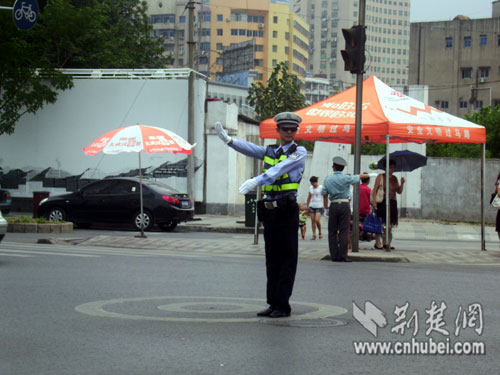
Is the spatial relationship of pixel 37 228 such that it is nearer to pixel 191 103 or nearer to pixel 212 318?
pixel 191 103

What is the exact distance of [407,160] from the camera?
18.8m

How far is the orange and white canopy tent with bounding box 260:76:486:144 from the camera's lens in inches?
615

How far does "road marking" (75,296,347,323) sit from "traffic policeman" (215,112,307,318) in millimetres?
266

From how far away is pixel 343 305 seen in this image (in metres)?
8.52

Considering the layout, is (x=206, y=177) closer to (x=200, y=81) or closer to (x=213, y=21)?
(x=200, y=81)

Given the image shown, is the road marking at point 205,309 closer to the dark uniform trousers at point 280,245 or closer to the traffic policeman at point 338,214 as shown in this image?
the dark uniform trousers at point 280,245

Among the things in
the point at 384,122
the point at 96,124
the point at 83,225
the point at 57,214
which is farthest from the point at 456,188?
the point at 384,122

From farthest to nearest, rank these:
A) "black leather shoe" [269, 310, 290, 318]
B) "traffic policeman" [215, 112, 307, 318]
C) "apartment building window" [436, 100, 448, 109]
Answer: "apartment building window" [436, 100, 448, 109] < "traffic policeman" [215, 112, 307, 318] < "black leather shoe" [269, 310, 290, 318]

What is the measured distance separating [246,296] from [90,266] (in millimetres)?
3820

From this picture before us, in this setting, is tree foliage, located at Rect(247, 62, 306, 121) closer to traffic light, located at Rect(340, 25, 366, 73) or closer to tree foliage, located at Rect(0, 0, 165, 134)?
tree foliage, located at Rect(0, 0, 165, 134)

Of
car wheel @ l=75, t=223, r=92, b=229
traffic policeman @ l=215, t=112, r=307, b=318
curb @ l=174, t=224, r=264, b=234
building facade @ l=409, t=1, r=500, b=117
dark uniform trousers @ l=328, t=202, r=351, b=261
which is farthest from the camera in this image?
building facade @ l=409, t=1, r=500, b=117

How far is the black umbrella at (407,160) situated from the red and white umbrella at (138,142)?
4682 millimetres

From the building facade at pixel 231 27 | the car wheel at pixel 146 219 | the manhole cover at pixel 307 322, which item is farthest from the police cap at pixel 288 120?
the building facade at pixel 231 27

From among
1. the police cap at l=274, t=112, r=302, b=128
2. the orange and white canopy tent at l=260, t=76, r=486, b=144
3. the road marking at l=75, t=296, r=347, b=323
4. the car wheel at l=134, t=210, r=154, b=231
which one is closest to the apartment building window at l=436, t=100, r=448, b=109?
the car wheel at l=134, t=210, r=154, b=231
